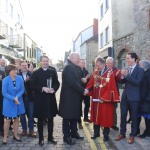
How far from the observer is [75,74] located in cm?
627

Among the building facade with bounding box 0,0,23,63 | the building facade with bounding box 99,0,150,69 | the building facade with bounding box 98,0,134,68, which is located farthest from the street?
the building facade with bounding box 0,0,23,63

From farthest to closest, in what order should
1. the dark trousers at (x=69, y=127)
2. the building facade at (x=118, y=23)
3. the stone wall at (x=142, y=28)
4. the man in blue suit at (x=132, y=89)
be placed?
the building facade at (x=118, y=23) → the stone wall at (x=142, y=28) → the dark trousers at (x=69, y=127) → the man in blue suit at (x=132, y=89)

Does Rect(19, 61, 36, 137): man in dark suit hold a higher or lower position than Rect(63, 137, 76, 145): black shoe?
higher

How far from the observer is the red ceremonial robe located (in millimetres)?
6430

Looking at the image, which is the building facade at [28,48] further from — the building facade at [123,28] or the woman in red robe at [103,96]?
the woman in red robe at [103,96]

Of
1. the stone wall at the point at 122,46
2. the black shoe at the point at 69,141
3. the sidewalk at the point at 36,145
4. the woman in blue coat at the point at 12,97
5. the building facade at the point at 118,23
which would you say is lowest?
the sidewalk at the point at 36,145

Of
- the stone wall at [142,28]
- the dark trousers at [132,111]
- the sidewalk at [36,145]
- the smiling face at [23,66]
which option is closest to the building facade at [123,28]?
the stone wall at [142,28]

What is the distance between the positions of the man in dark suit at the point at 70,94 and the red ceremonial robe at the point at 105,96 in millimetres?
438

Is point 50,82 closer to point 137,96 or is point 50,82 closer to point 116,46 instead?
point 137,96

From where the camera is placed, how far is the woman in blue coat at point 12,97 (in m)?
6.38

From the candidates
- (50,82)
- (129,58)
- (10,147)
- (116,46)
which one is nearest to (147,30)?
(116,46)

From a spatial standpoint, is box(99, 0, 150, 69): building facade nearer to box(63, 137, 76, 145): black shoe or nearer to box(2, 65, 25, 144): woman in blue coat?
box(63, 137, 76, 145): black shoe

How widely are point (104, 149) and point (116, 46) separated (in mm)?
16823

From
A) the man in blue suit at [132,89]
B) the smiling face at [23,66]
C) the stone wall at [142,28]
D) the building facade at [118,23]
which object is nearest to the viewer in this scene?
the man in blue suit at [132,89]
